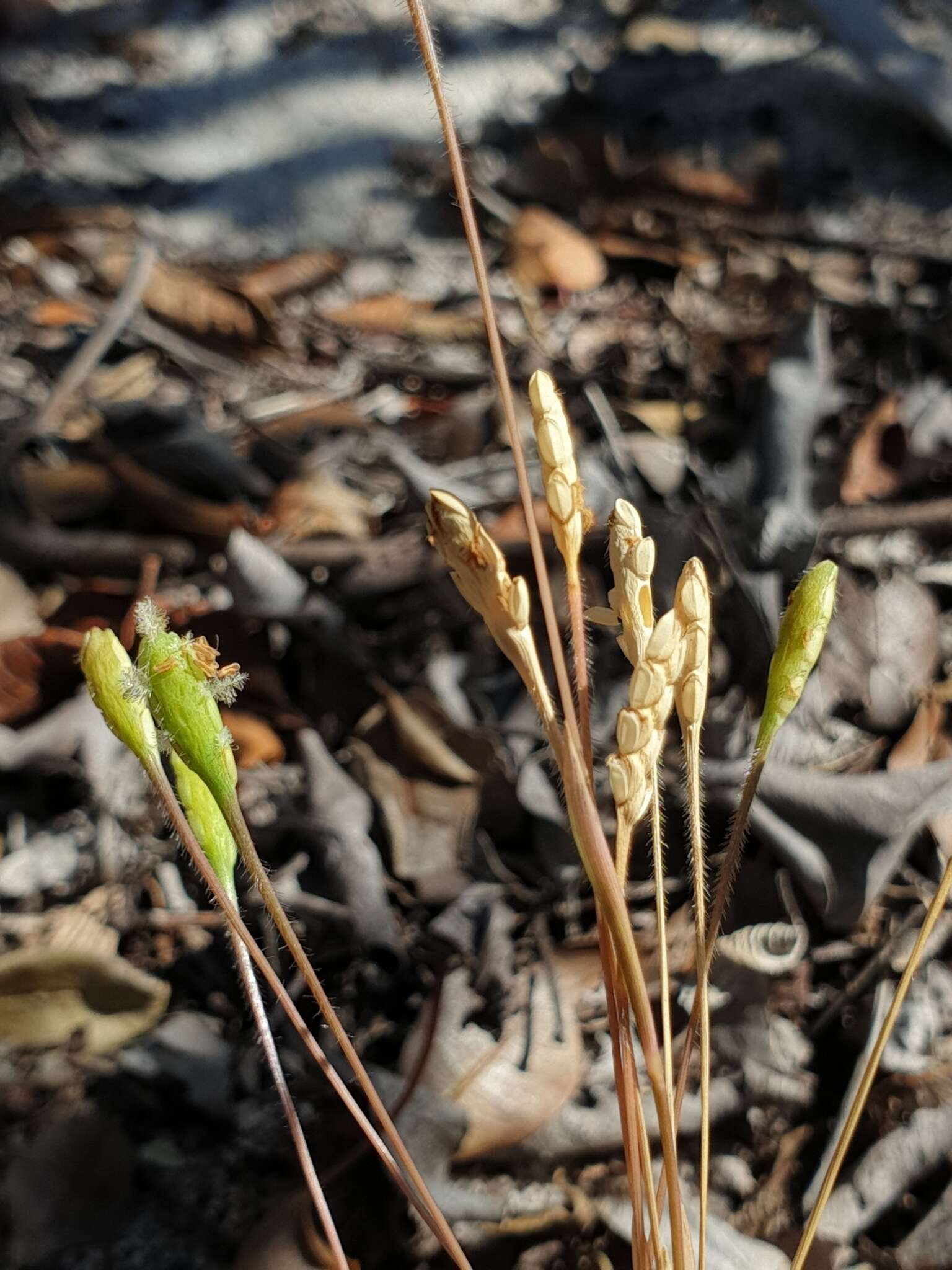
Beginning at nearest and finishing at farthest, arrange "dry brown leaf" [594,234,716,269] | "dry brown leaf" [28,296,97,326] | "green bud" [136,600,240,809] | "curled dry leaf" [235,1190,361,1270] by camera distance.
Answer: "green bud" [136,600,240,809], "curled dry leaf" [235,1190,361,1270], "dry brown leaf" [28,296,97,326], "dry brown leaf" [594,234,716,269]

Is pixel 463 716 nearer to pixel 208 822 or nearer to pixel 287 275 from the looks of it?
pixel 208 822

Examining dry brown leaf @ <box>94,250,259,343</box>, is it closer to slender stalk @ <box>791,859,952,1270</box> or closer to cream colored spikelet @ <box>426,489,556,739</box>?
cream colored spikelet @ <box>426,489,556,739</box>

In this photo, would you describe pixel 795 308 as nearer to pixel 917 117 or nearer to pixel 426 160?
pixel 917 117

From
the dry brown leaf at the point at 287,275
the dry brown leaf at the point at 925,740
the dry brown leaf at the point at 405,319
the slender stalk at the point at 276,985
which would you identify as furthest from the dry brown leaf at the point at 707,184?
the slender stalk at the point at 276,985

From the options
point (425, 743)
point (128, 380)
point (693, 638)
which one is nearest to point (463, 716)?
point (425, 743)

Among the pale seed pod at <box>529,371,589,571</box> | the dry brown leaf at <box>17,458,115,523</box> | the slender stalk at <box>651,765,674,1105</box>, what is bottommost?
the dry brown leaf at <box>17,458,115,523</box>

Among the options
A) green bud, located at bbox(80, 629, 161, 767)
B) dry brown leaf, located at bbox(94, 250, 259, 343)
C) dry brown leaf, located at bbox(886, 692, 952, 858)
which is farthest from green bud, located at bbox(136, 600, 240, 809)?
dry brown leaf, located at bbox(94, 250, 259, 343)

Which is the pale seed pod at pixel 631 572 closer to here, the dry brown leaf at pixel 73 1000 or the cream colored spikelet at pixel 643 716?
the cream colored spikelet at pixel 643 716
